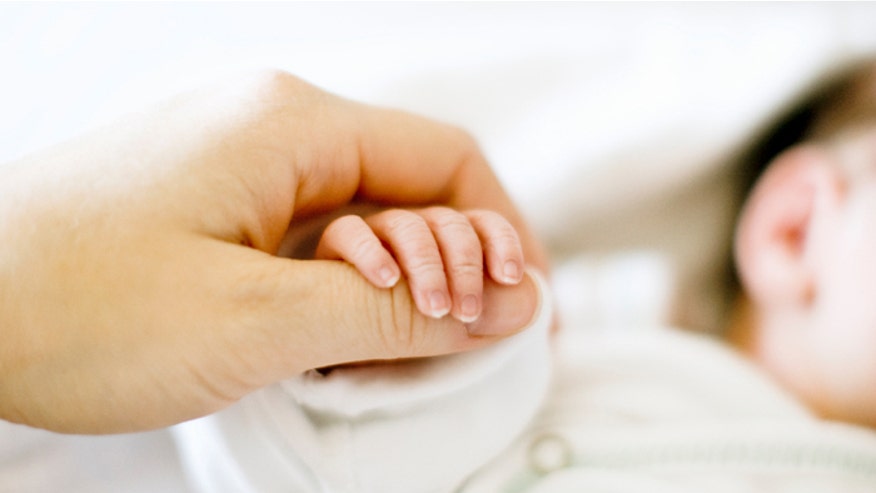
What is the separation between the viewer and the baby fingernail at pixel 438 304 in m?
0.41

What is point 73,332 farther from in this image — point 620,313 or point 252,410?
point 620,313

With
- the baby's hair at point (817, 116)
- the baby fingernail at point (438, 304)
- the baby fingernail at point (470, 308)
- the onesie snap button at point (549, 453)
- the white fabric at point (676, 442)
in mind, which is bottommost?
the white fabric at point (676, 442)

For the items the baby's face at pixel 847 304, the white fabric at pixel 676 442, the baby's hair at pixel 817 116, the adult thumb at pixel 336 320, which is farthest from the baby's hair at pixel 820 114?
the adult thumb at pixel 336 320

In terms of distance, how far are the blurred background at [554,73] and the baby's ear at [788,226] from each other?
3.4 inches

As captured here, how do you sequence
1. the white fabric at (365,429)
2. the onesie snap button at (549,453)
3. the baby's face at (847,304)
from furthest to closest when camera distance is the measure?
the baby's face at (847,304)
the onesie snap button at (549,453)
the white fabric at (365,429)

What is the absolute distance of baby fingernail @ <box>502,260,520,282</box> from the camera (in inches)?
17.5

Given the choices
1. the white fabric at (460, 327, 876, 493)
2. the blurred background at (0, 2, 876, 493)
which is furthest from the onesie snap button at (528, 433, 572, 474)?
the blurred background at (0, 2, 876, 493)

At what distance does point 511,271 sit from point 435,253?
0.18 ft

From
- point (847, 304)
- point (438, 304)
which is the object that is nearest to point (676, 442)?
point (847, 304)

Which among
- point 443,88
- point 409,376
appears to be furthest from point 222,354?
point 443,88

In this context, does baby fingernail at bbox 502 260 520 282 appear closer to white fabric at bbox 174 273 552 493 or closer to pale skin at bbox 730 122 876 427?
white fabric at bbox 174 273 552 493

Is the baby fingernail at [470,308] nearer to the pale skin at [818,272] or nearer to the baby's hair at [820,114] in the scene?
the pale skin at [818,272]

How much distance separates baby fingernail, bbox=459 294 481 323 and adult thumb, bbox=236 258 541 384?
2 centimetres

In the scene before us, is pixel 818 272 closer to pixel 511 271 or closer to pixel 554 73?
pixel 554 73
